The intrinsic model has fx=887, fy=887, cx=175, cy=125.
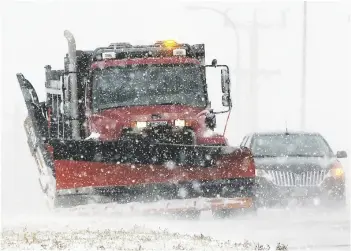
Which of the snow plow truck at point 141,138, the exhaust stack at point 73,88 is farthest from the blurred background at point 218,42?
the snow plow truck at point 141,138

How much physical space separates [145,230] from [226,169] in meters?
1.67

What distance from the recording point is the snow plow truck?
12.6m

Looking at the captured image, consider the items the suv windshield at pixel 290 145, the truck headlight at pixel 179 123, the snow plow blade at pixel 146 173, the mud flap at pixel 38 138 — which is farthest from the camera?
the suv windshield at pixel 290 145

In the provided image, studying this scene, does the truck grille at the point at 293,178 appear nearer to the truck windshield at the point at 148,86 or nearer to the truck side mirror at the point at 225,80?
the truck side mirror at the point at 225,80

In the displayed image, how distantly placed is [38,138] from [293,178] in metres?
4.24

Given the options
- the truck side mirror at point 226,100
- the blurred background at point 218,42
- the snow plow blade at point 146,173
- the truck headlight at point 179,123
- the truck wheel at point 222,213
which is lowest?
the blurred background at point 218,42

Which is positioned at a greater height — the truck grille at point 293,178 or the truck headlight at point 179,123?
the truck headlight at point 179,123

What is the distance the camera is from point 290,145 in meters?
15.8

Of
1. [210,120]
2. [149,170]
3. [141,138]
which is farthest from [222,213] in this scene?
[149,170]

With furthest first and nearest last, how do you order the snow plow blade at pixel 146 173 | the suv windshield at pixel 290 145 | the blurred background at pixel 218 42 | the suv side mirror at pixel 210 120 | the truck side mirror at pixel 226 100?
the blurred background at pixel 218 42 < the suv windshield at pixel 290 145 < the suv side mirror at pixel 210 120 < the truck side mirror at pixel 226 100 < the snow plow blade at pixel 146 173

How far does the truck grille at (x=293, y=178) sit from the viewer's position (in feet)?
47.8

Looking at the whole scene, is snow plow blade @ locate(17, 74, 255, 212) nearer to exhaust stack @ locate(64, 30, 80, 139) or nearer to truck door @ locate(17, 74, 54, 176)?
truck door @ locate(17, 74, 54, 176)

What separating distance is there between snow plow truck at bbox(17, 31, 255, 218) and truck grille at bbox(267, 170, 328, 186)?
1.02 metres

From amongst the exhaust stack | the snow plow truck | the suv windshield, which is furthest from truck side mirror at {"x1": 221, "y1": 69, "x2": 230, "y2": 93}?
the exhaust stack
